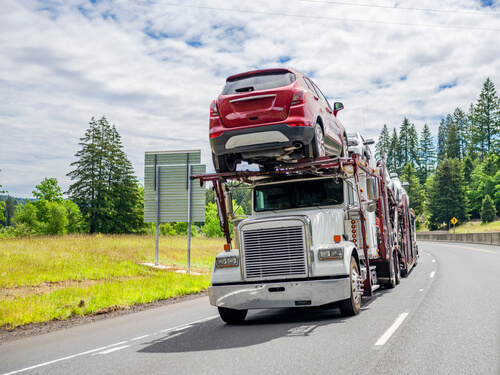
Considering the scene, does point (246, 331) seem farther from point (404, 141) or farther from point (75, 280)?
point (404, 141)

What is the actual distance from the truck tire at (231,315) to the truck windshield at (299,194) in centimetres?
229

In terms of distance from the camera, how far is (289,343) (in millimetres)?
7016

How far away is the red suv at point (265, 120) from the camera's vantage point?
868 cm

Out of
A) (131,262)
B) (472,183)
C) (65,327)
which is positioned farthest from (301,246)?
(472,183)

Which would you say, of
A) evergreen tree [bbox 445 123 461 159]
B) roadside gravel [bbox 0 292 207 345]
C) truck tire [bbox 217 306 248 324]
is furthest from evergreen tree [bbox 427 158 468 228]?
truck tire [bbox 217 306 248 324]

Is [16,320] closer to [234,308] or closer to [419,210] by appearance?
[234,308]

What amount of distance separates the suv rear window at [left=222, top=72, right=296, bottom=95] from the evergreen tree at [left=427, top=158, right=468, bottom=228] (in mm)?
106759

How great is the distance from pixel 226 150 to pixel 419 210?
130 metres

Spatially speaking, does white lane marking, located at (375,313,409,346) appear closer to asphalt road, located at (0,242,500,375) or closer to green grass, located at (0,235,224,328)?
asphalt road, located at (0,242,500,375)

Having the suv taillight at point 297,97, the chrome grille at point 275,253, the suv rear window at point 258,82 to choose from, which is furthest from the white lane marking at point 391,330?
the suv rear window at point 258,82

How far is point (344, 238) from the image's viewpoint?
9969 mm

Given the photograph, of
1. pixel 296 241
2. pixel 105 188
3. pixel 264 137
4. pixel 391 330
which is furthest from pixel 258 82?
pixel 105 188

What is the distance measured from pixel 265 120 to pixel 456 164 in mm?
112479

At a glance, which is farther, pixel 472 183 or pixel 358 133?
pixel 472 183
